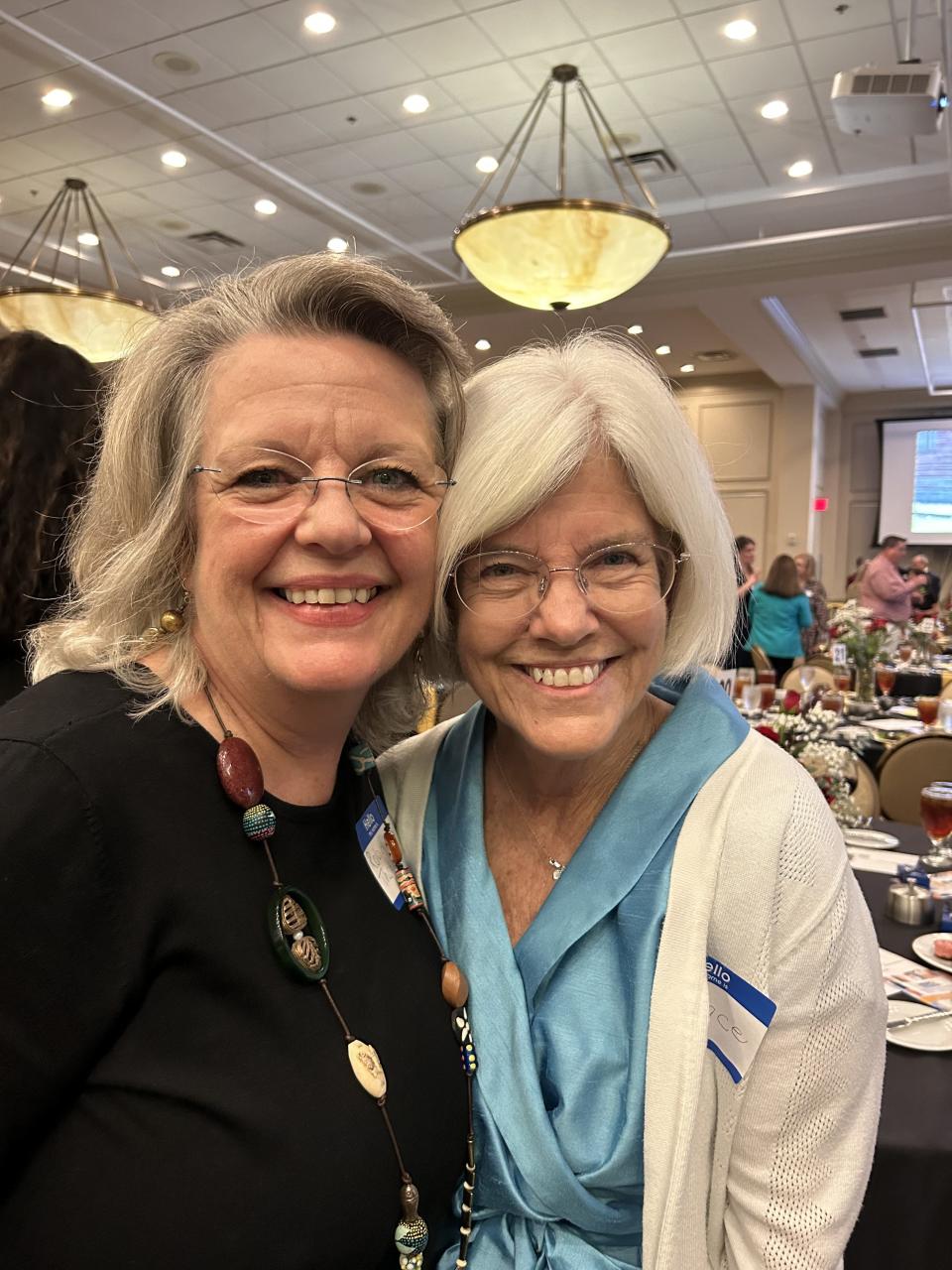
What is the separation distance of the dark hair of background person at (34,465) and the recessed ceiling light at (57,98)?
4896 mm

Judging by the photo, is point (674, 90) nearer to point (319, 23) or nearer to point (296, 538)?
point (319, 23)

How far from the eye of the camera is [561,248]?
160 inches

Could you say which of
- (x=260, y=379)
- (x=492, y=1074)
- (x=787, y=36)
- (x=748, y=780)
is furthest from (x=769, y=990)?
(x=787, y=36)

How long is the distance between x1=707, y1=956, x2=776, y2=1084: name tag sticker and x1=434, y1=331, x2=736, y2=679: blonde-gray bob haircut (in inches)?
17.2

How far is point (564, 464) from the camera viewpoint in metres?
1.18

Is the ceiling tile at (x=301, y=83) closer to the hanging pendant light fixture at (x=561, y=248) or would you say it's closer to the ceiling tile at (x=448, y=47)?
the ceiling tile at (x=448, y=47)

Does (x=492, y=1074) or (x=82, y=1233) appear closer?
(x=82, y=1233)

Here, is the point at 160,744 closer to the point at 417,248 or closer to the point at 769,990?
the point at 769,990

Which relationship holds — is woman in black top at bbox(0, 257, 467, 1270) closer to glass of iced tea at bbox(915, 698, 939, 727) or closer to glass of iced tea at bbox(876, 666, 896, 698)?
glass of iced tea at bbox(915, 698, 939, 727)

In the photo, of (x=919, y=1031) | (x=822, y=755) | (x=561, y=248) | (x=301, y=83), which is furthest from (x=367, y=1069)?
(x=301, y=83)

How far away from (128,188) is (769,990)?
814 centimetres

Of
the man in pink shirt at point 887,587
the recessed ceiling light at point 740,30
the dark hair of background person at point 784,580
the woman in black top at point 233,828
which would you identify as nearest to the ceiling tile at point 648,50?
the recessed ceiling light at point 740,30

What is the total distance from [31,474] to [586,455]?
142cm

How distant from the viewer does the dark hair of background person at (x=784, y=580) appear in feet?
26.1
